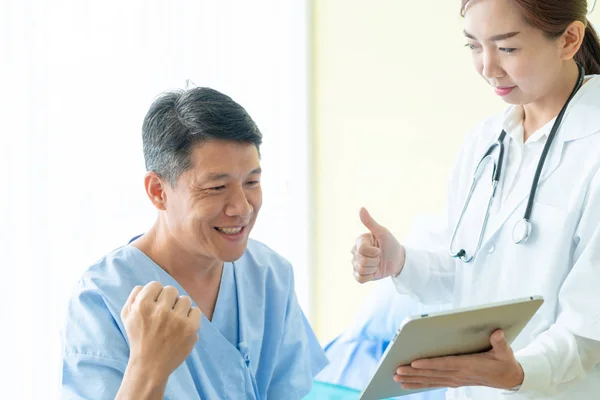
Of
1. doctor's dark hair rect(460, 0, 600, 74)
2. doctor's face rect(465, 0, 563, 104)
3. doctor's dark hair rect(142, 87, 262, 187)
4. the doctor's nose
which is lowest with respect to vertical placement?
the doctor's nose

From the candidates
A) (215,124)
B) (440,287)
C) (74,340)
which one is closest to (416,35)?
(440,287)

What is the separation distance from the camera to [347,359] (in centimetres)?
239

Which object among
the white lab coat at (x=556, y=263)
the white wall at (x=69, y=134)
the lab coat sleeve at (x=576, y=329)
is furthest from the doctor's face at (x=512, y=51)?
the white wall at (x=69, y=134)

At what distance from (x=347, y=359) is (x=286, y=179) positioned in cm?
105

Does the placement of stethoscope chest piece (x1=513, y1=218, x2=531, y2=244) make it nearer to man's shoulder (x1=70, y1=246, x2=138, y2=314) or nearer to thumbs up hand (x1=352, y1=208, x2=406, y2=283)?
thumbs up hand (x1=352, y1=208, x2=406, y2=283)

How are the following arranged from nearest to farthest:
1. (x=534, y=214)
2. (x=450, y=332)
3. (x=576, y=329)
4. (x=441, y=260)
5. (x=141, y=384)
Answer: (x=141, y=384), (x=450, y=332), (x=576, y=329), (x=534, y=214), (x=441, y=260)

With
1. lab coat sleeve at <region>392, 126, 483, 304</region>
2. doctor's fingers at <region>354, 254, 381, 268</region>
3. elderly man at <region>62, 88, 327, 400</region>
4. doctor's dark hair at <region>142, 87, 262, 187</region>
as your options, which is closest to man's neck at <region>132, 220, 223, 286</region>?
elderly man at <region>62, 88, 327, 400</region>

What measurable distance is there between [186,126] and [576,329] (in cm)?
82

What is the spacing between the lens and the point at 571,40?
1500 mm

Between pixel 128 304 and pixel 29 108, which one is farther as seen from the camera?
pixel 29 108

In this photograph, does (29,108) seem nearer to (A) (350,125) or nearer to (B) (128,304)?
(B) (128,304)

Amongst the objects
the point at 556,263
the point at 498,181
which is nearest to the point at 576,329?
the point at 556,263

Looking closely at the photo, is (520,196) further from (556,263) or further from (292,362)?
(292,362)

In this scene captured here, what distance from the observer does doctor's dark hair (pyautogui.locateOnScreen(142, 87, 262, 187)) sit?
1.43m
